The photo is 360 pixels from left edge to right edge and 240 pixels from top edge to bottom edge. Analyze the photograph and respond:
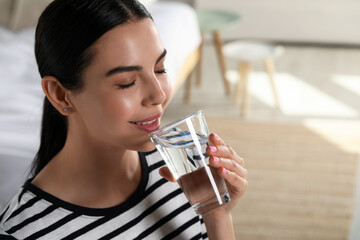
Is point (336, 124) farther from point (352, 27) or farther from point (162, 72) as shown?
point (162, 72)

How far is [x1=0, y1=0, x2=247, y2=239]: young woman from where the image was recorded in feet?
3.20

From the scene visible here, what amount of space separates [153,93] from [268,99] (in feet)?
9.74

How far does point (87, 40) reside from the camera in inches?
38.6

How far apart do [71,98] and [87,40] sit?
0.12 m

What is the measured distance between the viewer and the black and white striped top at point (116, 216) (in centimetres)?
103

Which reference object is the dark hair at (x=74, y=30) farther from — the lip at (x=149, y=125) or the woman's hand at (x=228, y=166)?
the woman's hand at (x=228, y=166)

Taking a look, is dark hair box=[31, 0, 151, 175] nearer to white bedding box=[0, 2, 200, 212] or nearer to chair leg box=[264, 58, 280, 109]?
white bedding box=[0, 2, 200, 212]

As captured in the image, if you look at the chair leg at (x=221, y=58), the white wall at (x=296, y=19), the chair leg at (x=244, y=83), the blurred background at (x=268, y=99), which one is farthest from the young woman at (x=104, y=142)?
the white wall at (x=296, y=19)

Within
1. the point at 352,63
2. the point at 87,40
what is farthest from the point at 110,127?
the point at 352,63

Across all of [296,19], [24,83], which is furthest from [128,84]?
[296,19]

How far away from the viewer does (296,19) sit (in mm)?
4762

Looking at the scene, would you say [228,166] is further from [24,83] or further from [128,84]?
[24,83]

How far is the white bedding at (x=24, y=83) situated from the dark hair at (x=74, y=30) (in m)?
0.48

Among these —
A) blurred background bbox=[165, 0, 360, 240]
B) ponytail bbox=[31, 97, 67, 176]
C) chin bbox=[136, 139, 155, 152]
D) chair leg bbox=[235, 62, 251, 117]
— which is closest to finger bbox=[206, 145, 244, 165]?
chin bbox=[136, 139, 155, 152]
